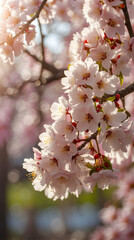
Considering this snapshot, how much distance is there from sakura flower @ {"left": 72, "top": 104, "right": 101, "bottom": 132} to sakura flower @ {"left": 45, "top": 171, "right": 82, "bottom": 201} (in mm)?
258

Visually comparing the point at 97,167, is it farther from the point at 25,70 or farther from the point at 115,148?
the point at 25,70

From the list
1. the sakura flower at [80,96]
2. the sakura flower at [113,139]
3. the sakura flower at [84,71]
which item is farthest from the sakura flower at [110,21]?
the sakura flower at [113,139]

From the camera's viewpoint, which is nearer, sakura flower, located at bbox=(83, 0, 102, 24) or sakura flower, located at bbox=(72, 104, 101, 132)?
sakura flower, located at bbox=(72, 104, 101, 132)

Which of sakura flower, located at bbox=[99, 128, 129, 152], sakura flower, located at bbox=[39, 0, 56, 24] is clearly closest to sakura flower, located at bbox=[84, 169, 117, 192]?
sakura flower, located at bbox=[99, 128, 129, 152]

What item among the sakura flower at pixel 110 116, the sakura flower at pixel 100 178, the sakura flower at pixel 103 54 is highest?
the sakura flower at pixel 103 54

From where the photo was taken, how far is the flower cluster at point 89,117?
1495mm

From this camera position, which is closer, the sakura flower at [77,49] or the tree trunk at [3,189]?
the sakura flower at [77,49]

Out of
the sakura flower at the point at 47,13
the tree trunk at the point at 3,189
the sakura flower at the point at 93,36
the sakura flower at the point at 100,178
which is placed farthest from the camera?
the tree trunk at the point at 3,189

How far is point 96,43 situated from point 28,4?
0.57 metres

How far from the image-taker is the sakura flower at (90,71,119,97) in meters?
1.50

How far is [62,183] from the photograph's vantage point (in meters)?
1.61

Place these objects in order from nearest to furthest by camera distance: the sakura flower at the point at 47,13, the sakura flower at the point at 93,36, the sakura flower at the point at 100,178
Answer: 1. the sakura flower at the point at 100,178
2. the sakura flower at the point at 93,36
3. the sakura flower at the point at 47,13

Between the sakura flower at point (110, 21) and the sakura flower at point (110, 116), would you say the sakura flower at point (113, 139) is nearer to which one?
the sakura flower at point (110, 116)

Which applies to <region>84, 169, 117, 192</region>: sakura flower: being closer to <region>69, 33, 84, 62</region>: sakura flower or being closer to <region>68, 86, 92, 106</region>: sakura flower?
<region>68, 86, 92, 106</region>: sakura flower
